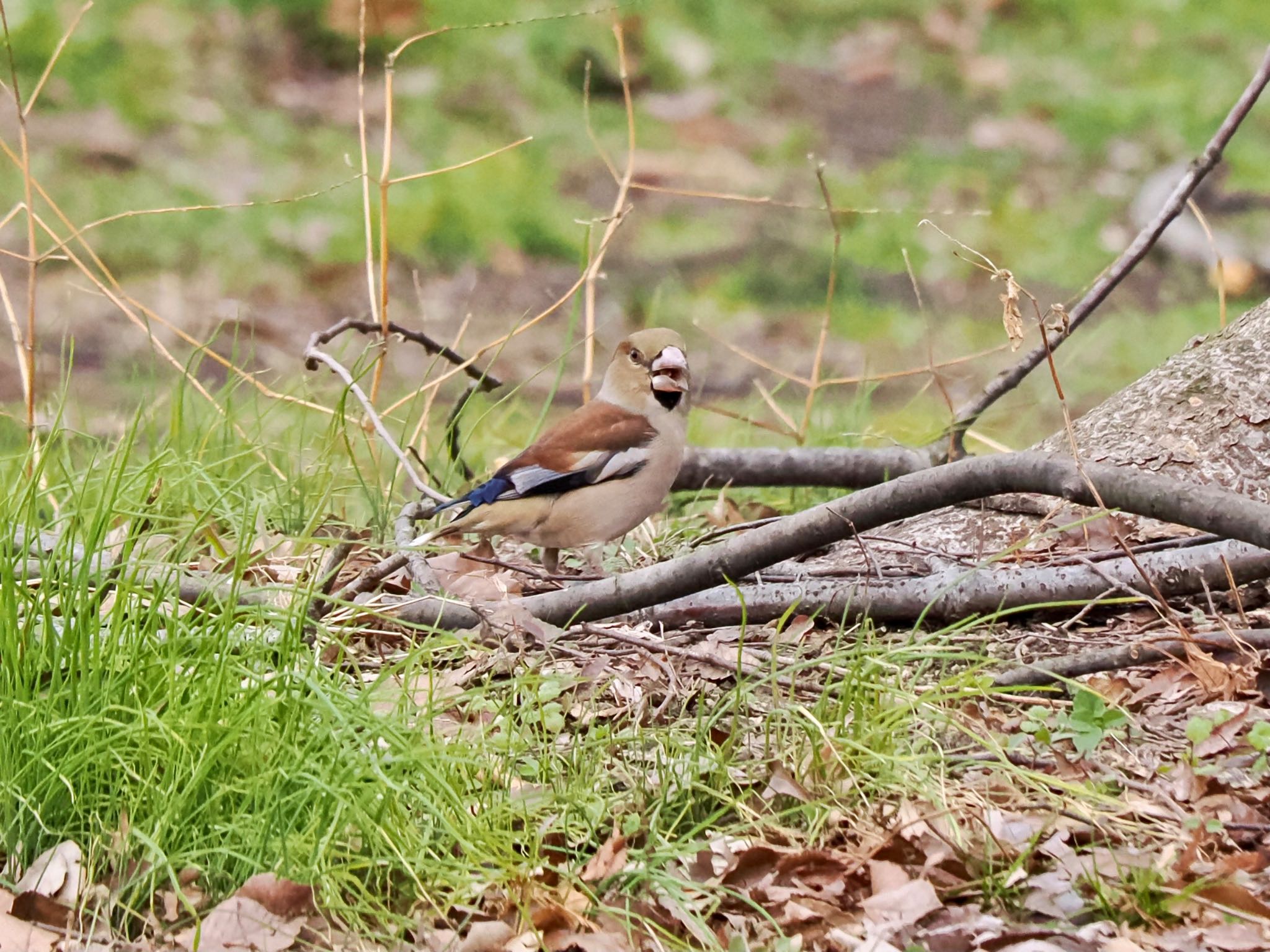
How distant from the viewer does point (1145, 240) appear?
13.5 feet

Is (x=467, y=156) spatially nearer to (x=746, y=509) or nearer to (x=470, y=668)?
(x=746, y=509)

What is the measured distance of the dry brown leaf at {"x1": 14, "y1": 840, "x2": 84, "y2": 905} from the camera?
2664mm

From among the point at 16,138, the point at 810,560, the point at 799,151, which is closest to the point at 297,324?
the point at 16,138

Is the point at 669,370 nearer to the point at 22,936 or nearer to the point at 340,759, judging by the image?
the point at 340,759

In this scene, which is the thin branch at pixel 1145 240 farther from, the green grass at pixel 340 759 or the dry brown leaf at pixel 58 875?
the dry brown leaf at pixel 58 875

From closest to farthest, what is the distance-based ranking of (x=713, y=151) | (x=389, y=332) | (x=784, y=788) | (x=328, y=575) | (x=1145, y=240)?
(x=784, y=788), (x=328, y=575), (x=1145, y=240), (x=389, y=332), (x=713, y=151)

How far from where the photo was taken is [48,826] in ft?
9.00

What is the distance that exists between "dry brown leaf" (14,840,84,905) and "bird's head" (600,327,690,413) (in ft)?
6.51

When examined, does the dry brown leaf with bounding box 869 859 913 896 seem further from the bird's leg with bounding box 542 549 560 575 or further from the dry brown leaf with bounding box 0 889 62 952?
the bird's leg with bounding box 542 549 560 575

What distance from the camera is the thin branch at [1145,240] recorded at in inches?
154

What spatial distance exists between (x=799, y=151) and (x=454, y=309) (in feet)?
9.36

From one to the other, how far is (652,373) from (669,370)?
0.05 m

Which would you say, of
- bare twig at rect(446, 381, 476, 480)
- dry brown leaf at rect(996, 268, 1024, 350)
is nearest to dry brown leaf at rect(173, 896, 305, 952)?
dry brown leaf at rect(996, 268, 1024, 350)

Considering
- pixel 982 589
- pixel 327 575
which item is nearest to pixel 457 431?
pixel 327 575
